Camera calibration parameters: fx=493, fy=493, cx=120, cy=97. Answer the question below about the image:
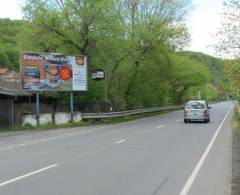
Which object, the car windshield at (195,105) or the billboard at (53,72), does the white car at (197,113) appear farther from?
the billboard at (53,72)

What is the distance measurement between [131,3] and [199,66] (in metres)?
39.3

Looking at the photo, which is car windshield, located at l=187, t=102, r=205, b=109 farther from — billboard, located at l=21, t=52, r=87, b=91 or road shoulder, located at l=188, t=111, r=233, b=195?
road shoulder, located at l=188, t=111, r=233, b=195

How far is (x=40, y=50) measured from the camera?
4294cm

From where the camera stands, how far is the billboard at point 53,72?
1391 inches

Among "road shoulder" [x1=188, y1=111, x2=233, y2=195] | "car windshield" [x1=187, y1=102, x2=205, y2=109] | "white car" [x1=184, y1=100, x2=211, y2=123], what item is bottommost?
"road shoulder" [x1=188, y1=111, x2=233, y2=195]

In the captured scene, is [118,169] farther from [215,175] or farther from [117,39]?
[117,39]

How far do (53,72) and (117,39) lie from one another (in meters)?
8.38

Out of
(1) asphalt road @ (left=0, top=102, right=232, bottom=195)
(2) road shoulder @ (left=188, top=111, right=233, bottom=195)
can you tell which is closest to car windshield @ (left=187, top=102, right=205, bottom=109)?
(1) asphalt road @ (left=0, top=102, right=232, bottom=195)

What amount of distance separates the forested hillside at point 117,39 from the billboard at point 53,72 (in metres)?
3.69

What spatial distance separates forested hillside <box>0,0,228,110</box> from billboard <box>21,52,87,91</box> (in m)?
3.69

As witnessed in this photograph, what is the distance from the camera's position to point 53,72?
3684 cm

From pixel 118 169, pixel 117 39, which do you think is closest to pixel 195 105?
pixel 117 39

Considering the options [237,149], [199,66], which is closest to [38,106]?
[237,149]

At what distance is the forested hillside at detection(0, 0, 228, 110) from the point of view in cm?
4116
